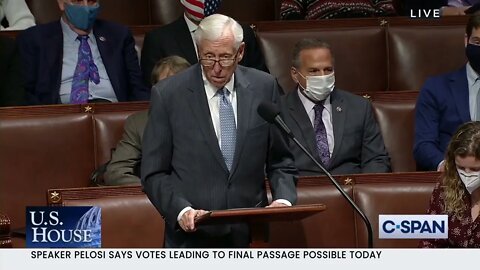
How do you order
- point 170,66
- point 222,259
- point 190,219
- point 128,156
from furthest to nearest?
point 170,66, point 128,156, point 190,219, point 222,259

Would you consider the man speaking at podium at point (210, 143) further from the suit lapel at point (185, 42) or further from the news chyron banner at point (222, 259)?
the suit lapel at point (185, 42)

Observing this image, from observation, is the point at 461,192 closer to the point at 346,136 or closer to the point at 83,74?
the point at 346,136

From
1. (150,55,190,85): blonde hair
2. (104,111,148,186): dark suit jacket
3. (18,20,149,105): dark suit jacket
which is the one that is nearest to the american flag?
(18,20,149,105): dark suit jacket

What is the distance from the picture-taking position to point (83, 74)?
158 inches

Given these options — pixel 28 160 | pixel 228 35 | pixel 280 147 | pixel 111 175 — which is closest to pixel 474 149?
pixel 280 147

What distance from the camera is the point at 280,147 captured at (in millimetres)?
2881

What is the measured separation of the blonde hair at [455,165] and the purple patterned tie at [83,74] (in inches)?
54.5

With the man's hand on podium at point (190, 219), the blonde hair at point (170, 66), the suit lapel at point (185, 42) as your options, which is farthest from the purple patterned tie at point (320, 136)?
the man's hand on podium at point (190, 219)

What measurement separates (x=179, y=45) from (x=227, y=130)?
1.28 metres

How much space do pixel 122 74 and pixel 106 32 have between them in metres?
0.15

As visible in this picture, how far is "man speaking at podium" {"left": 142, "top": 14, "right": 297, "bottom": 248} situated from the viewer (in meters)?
2.77

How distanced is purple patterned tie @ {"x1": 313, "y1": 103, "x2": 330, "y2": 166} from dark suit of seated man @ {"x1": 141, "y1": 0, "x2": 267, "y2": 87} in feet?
1.52

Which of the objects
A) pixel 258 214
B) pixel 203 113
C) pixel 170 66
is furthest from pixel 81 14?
pixel 258 214

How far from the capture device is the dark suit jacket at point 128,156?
11.3 ft
